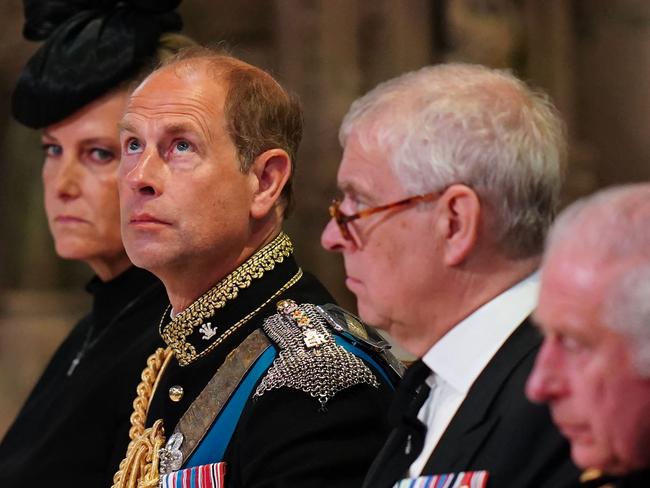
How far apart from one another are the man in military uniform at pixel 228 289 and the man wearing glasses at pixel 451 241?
307mm

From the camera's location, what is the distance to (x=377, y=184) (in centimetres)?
297

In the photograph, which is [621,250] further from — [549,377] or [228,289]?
[228,289]

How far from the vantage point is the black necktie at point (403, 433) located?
2963 mm

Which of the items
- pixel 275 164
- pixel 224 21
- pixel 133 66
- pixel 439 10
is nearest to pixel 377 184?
pixel 275 164

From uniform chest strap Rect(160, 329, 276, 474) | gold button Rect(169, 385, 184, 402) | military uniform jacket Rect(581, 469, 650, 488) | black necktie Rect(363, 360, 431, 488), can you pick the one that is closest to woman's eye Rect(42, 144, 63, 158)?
gold button Rect(169, 385, 184, 402)

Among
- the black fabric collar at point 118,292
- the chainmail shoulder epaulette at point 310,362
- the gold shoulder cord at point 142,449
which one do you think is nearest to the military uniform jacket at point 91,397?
the black fabric collar at point 118,292

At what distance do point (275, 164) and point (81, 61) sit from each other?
4.22 feet

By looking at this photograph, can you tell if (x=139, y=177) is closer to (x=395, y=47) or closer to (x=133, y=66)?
(x=133, y=66)

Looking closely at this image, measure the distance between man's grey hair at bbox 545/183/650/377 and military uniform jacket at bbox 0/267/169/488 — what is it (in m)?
1.89

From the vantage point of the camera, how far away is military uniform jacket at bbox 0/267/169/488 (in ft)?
13.4

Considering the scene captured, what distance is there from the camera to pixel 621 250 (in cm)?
229

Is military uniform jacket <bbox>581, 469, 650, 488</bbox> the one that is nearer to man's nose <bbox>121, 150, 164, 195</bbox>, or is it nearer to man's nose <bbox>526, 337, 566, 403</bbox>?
man's nose <bbox>526, 337, 566, 403</bbox>

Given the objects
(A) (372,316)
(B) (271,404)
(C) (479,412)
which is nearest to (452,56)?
(B) (271,404)

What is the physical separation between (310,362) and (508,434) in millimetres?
657
